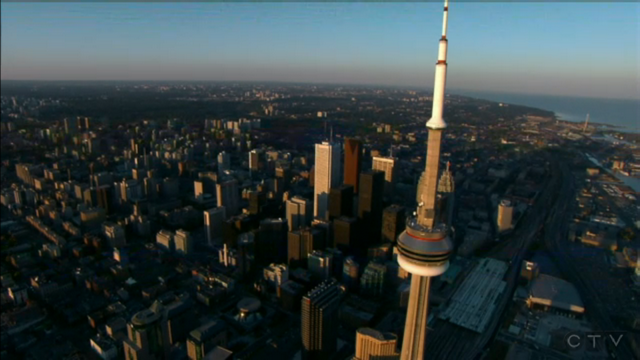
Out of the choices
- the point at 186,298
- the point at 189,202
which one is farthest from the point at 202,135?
the point at 186,298

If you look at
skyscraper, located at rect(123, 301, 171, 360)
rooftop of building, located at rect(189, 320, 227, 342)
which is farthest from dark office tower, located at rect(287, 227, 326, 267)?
skyscraper, located at rect(123, 301, 171, 360)

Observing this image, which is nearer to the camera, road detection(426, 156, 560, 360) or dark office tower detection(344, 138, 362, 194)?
road detection(426, 156, 560, 360)

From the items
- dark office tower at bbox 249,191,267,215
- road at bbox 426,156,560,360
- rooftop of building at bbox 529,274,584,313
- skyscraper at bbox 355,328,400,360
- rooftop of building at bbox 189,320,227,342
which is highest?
dark office tower at bbox 249,191,267,215

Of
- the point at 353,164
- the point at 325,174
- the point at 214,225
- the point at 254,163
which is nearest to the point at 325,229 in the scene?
the point at 325,174

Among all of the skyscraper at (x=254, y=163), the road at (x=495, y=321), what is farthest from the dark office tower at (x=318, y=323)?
the skyscraper at (x=254, y=163)

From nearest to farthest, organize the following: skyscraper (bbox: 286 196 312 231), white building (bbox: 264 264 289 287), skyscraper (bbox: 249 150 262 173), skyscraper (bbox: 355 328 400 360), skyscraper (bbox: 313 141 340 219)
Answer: skyscraper (bbox: 355 328 400 360) < white building (bbox: 264 264 289 287) < skyscraper (bbox: 286 196 312 231) < skyscraper (bbox: 313 141 340 219) < skyscraper (bbox: 249 150 262 173)

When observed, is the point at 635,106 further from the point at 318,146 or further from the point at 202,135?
the point at 202,135

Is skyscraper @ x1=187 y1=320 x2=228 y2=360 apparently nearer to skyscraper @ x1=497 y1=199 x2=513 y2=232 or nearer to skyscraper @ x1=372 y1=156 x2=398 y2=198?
skyscraper @ x1=372 y1=156 x2=398 y2=198
